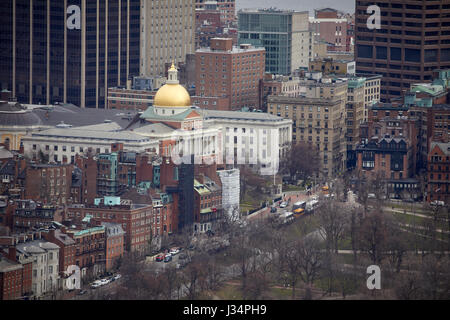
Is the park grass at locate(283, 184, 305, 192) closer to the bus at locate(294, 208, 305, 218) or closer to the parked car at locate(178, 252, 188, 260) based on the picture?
the bus at locate(294, 208, 305, 218)

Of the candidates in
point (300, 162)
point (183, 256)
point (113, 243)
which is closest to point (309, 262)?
point (183, 256)

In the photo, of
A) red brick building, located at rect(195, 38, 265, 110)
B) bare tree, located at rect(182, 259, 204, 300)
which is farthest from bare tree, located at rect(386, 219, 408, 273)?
red brick building, located at rect(195, 38, 265, 110)

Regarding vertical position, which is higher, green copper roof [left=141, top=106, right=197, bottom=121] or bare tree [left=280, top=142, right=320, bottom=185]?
green copper roof [left=141, top=106, right=197, bottom=121]

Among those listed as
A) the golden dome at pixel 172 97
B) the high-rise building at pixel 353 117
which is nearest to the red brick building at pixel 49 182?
the golden dome at pixel 172 97

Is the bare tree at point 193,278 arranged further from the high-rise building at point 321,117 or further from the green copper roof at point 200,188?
the high-rise building at point 321,117

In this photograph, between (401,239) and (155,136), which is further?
(155,136)
